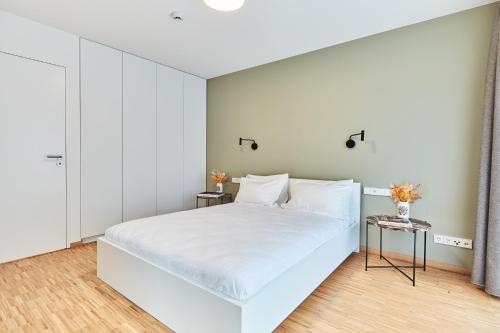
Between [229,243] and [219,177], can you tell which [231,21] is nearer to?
[229,243]

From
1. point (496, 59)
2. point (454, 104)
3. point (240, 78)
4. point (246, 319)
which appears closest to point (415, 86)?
point (454, 104)

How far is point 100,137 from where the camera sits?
3254mm

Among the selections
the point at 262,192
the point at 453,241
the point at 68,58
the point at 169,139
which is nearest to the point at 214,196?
the point at 262,192

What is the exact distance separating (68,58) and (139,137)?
1.18 meters

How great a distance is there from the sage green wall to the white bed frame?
3.80ft

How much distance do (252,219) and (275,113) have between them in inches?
70.3

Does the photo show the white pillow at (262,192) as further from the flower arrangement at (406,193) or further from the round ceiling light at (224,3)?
the round ceiling light at (224,3)

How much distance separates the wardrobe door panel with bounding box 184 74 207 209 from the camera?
4309mm

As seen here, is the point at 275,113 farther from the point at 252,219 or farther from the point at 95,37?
the point at 95,37

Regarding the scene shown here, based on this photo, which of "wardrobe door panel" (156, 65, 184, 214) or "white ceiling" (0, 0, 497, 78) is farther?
"wardrobe door panel" (156, 65, 184, 214)

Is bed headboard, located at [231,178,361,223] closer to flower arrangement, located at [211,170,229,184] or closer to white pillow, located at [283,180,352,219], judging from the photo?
white pillow, located at [283,180,352,219]

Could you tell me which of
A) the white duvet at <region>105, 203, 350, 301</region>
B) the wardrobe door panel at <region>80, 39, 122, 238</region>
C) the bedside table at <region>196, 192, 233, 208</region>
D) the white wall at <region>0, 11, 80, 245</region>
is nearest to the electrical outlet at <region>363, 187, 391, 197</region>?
the white duvet at <region>105, 203, 350, 301</region>

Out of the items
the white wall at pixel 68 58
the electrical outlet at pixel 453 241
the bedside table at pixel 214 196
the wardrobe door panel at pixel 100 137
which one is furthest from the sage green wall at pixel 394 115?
the white wall at pixel 68 58

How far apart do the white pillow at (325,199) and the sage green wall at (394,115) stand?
36 cm
